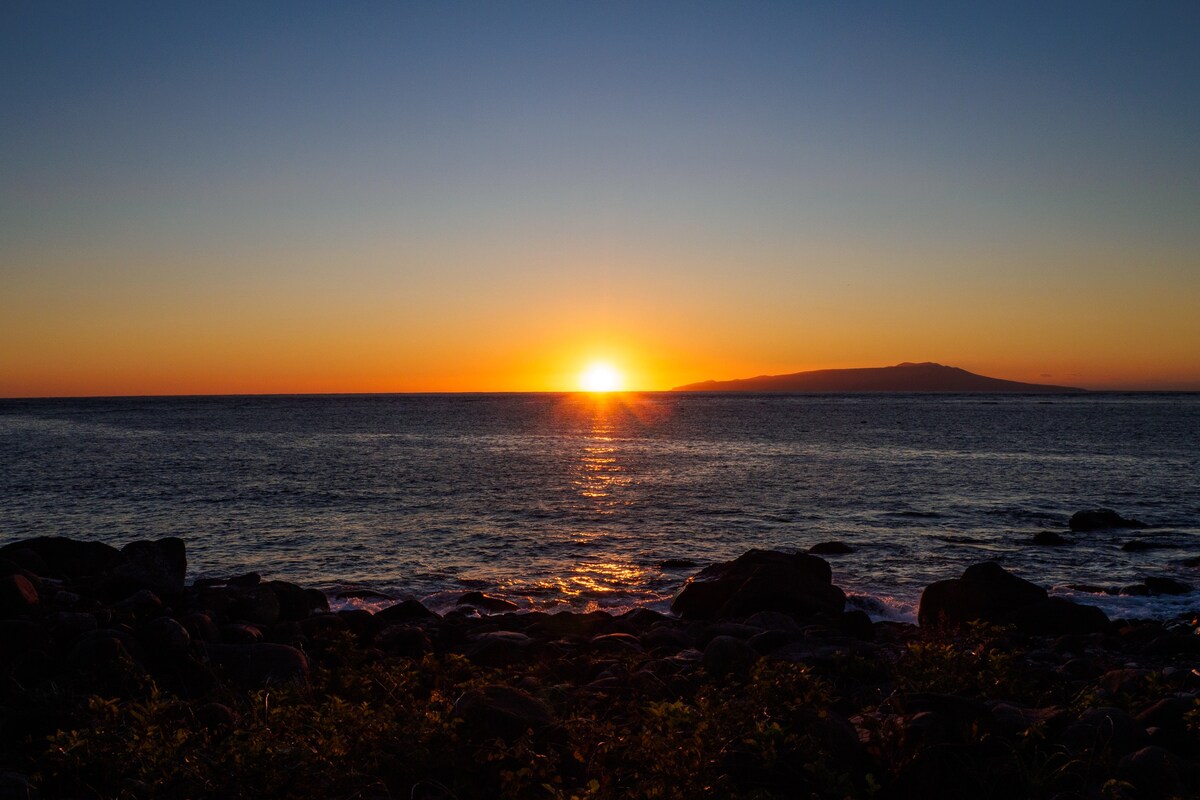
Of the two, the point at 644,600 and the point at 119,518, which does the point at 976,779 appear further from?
the point at 119,518

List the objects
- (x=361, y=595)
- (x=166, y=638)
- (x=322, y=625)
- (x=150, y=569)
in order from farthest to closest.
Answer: (x=361, y=595) → (x=150, y=569) → (x=322, y=625) → (x=166, y=638)

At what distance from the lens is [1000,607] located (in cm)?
1582

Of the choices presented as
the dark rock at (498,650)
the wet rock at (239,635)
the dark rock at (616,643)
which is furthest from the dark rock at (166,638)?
the dark rock at (616,643)

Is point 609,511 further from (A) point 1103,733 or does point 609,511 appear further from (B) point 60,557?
(A) point 1103,733

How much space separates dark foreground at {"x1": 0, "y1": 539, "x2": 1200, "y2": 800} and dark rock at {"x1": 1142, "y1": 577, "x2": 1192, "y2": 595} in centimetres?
437

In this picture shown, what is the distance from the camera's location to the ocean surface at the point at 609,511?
861 inches

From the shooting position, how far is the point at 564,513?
3309 centimetres

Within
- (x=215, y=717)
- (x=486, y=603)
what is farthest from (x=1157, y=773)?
(x=486, y=603)

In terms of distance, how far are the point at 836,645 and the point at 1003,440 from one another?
66.5m

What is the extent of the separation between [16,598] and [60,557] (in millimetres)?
7483

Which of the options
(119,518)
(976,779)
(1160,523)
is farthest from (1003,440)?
(976,779)

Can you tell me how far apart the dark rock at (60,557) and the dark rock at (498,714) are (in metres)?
15.6

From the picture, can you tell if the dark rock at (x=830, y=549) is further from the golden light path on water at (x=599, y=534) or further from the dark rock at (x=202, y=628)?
the dark rock at (x=202, y=628)

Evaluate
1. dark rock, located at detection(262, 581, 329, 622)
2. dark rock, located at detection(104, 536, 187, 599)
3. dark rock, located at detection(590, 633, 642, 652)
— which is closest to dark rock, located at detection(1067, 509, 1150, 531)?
dark rock, located at detection(590, 633, 642, 652)
